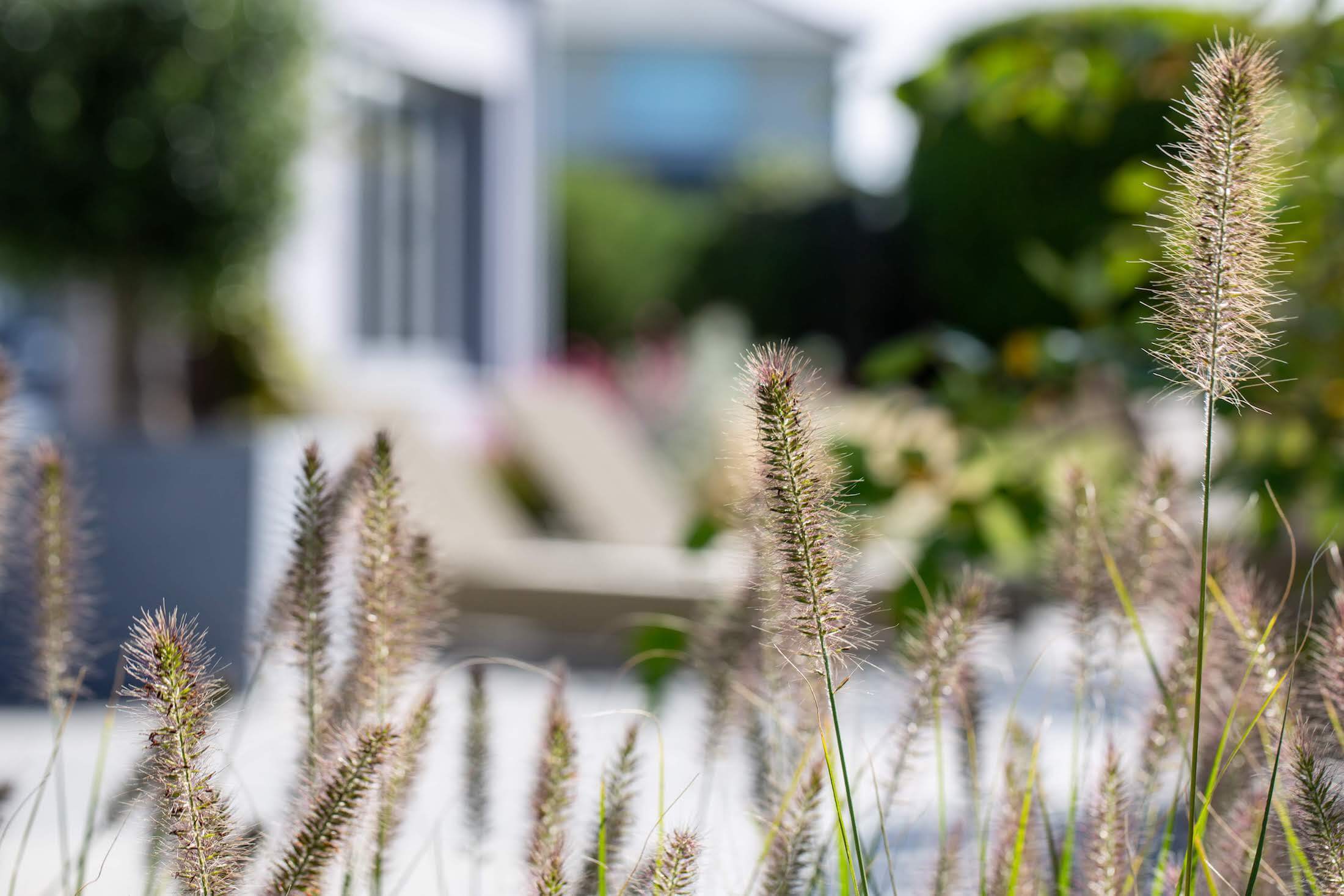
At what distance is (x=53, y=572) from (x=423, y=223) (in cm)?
908

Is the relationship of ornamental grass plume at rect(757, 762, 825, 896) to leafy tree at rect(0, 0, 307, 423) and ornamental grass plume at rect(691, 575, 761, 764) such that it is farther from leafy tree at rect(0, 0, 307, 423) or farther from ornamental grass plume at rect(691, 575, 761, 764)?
leafy tree at rect(0, 0, 307, 423)

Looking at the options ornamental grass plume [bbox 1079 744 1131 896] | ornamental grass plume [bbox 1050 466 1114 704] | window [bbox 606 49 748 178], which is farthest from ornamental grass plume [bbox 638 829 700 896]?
window [bbox 606 49 748 178]

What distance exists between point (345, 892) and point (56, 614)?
0.37 meters

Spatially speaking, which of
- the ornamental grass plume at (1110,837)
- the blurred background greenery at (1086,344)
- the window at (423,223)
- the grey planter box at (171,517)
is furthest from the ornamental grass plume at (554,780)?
the window at (423,223)

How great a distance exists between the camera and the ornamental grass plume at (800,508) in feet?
2.63

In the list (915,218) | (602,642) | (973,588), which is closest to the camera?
(973,588)

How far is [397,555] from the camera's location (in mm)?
1029

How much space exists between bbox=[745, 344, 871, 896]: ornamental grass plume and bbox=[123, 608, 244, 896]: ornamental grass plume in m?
0.34

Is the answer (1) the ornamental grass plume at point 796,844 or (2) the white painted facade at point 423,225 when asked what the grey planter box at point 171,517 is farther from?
(2) the white painted facade at point 423,225

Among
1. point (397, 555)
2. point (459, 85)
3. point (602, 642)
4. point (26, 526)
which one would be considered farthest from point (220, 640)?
point (459, 85)

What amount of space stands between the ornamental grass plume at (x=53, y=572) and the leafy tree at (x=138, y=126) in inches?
175

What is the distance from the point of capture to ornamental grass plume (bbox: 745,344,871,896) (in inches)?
31.5

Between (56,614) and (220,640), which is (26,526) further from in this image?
(220,640)

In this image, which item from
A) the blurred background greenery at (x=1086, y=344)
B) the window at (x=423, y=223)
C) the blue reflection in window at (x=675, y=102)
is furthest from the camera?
the blue reflection in window at (x=675, y=102)
